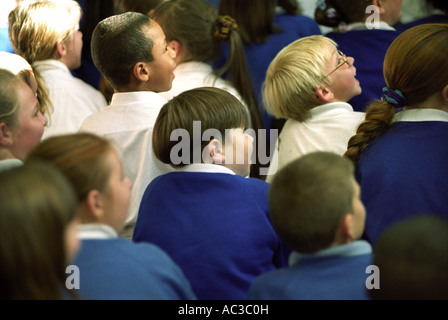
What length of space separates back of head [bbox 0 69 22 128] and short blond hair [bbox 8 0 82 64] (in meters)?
0.84

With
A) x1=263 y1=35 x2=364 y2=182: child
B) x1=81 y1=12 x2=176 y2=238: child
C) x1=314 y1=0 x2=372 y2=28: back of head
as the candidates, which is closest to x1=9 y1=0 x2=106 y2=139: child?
x1=81 y1=12 x2=176 y2=238: child

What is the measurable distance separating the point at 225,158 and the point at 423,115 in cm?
61

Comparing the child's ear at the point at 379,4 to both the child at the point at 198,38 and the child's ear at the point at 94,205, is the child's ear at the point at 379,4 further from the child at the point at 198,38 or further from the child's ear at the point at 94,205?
the child's ear at the point at 94,205

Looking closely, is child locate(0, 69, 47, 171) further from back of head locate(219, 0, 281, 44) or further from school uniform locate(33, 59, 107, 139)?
back of head locate(219, 0, 281, 44)

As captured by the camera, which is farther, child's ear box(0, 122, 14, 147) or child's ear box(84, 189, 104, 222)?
child's ear box(0, 122, 14, 147)

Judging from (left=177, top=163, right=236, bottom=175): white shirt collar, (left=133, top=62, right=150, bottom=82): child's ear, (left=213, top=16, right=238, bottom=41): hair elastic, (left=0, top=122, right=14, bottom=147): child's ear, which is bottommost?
(left=177, top=163, right=236, bottom=175): white shirt collar

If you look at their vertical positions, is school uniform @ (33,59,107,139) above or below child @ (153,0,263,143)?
below

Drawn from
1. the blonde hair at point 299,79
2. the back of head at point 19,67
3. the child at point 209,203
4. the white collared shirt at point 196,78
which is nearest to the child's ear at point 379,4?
the blonde hair at point 299,79

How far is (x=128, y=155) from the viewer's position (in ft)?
7.30

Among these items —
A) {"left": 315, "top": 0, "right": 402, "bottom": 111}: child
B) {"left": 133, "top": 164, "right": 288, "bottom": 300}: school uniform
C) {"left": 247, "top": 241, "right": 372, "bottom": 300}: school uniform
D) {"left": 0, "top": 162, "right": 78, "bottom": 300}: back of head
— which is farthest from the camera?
{"left": 315, "top": 0, "right": 402, "bottom": 111}: child

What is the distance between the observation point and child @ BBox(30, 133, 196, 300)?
142 centimetres

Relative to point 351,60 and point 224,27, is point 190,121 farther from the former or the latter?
point 224,27

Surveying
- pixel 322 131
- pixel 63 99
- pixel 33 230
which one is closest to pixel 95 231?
pixel 33 230

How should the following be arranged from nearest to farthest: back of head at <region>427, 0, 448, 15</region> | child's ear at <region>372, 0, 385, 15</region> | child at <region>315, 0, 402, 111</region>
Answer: child at <region>315, 0, 402, 111</region> < child's ear at <region>372, 0, 385, 15</region> < back of head at <region>427, 0, 448, 15</region>
